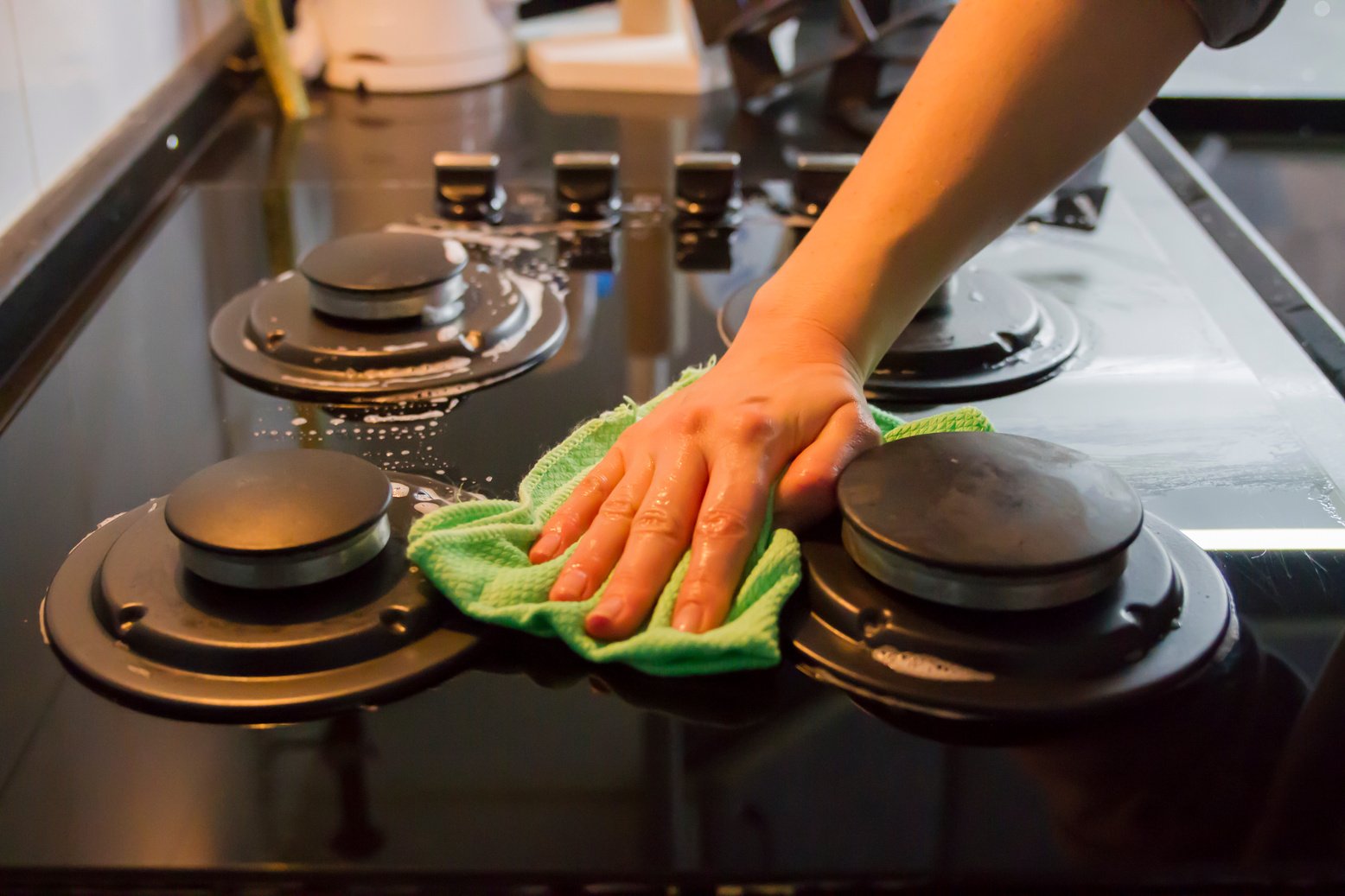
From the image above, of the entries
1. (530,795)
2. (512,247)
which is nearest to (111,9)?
(512,247)

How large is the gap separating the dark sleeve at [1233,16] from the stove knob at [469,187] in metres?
0.58

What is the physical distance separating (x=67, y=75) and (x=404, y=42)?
1.55 ft

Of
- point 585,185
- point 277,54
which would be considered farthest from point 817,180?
point 277,54

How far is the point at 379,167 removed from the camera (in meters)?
1.17

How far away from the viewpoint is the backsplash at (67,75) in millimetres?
871

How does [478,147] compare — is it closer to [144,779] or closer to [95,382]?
[95,382]

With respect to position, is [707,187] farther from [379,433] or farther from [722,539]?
[722,539]

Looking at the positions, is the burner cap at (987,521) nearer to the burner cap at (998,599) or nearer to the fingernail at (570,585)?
the burner cap at (998,599)

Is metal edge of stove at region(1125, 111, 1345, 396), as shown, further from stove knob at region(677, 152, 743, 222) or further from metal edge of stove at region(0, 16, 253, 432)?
metal edge of stove at region(0, 16, 253, 432)

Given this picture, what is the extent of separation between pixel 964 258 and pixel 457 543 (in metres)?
0.37

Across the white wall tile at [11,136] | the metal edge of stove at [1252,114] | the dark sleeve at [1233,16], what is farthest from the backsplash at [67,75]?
the metal edge of stove at [1252,114]

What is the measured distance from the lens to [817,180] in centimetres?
104

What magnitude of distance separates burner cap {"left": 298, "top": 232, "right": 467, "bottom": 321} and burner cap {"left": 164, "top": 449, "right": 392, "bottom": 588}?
0.81 feet

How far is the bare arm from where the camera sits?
1.98ft
